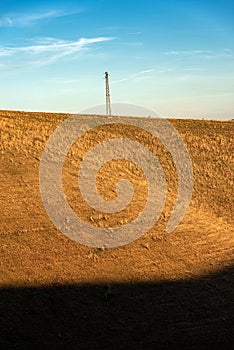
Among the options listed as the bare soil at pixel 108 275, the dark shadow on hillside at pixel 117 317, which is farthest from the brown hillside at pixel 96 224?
the dark shadow on hillside at pixel 117 317

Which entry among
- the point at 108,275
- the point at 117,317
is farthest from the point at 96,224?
the point at 117,317

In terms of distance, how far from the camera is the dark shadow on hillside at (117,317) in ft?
44.6

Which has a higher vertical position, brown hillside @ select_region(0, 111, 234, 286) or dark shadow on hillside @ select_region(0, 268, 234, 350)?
brown hillside @ select_region(0, 111, 234, 286)

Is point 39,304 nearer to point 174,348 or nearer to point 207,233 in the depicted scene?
point 174,348

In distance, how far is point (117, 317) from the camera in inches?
578

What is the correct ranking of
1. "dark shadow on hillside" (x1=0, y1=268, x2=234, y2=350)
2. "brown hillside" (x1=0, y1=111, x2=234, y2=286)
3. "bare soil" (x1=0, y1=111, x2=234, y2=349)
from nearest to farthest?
"dark shadow on hillside" (x1=0, y1=268, x2=234, y2=350) → "bare soil" (x1=0, y1=111, x2=234, y2=349) → "brown hillside" (x1=0, y1=111, x2=234, y2=286)

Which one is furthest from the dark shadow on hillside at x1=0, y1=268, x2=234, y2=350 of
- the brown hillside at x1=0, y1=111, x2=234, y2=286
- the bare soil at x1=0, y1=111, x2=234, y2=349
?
the brown hillside at x1=0, y1=111, x2=234, y2=286

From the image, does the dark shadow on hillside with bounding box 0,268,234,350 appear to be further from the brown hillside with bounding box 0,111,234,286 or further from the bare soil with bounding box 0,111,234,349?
the brown hillside with bounding box 0,111,234,286

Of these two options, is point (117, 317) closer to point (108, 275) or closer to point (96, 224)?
point (108, 275)

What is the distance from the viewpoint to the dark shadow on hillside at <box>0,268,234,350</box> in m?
13.6

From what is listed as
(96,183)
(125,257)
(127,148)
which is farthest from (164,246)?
(127,148)

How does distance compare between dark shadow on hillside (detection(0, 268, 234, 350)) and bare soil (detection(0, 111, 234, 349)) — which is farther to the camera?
bare soil (detection(0, 111, 234, 349))

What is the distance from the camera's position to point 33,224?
754 inches

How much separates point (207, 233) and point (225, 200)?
5902 millimetres
